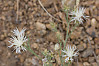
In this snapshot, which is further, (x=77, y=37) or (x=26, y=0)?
(x=26, y=0)

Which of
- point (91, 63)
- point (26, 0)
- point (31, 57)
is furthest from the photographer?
point (26, 0)

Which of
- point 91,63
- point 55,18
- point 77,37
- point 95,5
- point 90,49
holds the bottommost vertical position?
point 91,63

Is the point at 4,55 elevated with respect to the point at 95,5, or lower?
lower

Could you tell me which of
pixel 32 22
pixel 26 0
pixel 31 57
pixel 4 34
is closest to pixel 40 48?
pixel 31 57

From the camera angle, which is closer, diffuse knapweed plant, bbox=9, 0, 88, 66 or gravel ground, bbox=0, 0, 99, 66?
diffuse knapweed plant, bbox=9, 0, 88, 66

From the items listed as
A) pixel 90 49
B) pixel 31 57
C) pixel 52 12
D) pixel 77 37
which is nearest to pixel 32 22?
pixel 52 12

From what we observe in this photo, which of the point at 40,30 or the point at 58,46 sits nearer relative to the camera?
the point at 58,46

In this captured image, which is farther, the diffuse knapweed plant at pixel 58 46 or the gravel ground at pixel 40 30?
the gravel ground at pixel 40 30

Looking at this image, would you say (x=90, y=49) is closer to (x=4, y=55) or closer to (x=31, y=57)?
(x=31, y=57)

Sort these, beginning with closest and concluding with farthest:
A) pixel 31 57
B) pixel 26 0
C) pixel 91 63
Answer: pixel 91 63
pixel 31 57
pixel 26 0
